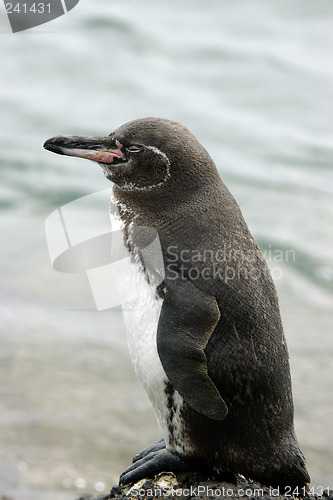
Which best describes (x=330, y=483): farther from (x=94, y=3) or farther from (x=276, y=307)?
(x=94, y=3)

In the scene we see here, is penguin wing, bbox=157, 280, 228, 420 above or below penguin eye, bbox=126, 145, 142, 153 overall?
below

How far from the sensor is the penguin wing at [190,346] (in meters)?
2.92

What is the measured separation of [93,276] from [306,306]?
179 inches

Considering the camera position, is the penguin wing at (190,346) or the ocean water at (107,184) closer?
the penguin wing at (190,346)

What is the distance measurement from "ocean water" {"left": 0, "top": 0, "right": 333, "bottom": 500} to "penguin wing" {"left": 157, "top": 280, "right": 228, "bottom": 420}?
2.49 metres

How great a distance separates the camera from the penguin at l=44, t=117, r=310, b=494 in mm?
2984

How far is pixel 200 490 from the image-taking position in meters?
3.09

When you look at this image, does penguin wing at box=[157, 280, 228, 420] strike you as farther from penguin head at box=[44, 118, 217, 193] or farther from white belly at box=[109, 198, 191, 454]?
penguin head at box=[44, 118, 217, 193]
